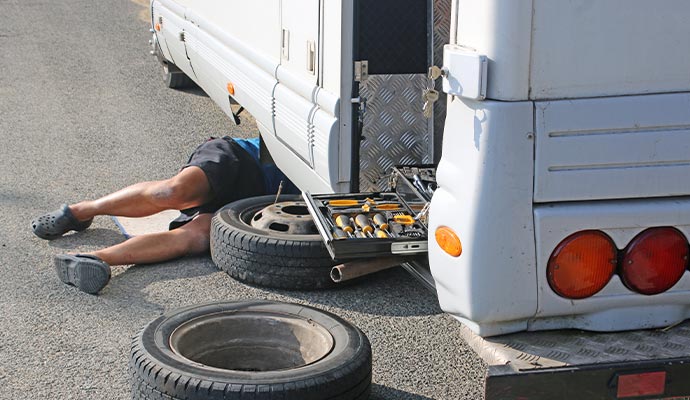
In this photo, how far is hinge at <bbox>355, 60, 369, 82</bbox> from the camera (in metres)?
5.06

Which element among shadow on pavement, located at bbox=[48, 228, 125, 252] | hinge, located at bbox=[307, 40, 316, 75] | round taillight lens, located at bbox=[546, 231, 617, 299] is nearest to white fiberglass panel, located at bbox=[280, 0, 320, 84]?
hinge, located at bbox=[307, 40, 316, 75]

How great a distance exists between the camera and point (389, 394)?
14.2ft

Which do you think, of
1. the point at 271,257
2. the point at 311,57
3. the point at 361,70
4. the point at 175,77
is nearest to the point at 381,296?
the point at 271,257

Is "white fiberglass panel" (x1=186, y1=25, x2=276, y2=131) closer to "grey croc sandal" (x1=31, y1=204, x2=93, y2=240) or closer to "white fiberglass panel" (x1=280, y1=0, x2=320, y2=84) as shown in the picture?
"white fiberglass panel" (x1=280, y1=0, x2=320, y2=84)

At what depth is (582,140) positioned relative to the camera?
10.4ft

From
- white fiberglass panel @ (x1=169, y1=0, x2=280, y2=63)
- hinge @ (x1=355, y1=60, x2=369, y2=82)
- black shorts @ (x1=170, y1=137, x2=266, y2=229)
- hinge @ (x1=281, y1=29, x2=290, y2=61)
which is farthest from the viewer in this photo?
black shorts @ (x1=170, y1=137, x2=266, y2=229)

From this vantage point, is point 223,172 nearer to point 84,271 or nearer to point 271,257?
point 271,257

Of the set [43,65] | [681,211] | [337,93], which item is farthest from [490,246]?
[43,65]

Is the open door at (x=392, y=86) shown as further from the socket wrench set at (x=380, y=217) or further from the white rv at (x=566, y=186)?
the white rv at (x=566, y=186)

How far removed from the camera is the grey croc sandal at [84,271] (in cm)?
535

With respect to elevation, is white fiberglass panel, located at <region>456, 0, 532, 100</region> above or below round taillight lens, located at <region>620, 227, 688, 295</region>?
above

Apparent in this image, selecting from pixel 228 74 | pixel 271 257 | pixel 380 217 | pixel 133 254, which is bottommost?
pixel 133 254

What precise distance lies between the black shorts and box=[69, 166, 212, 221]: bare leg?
0.16 ft

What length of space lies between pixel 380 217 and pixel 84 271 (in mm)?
1645
